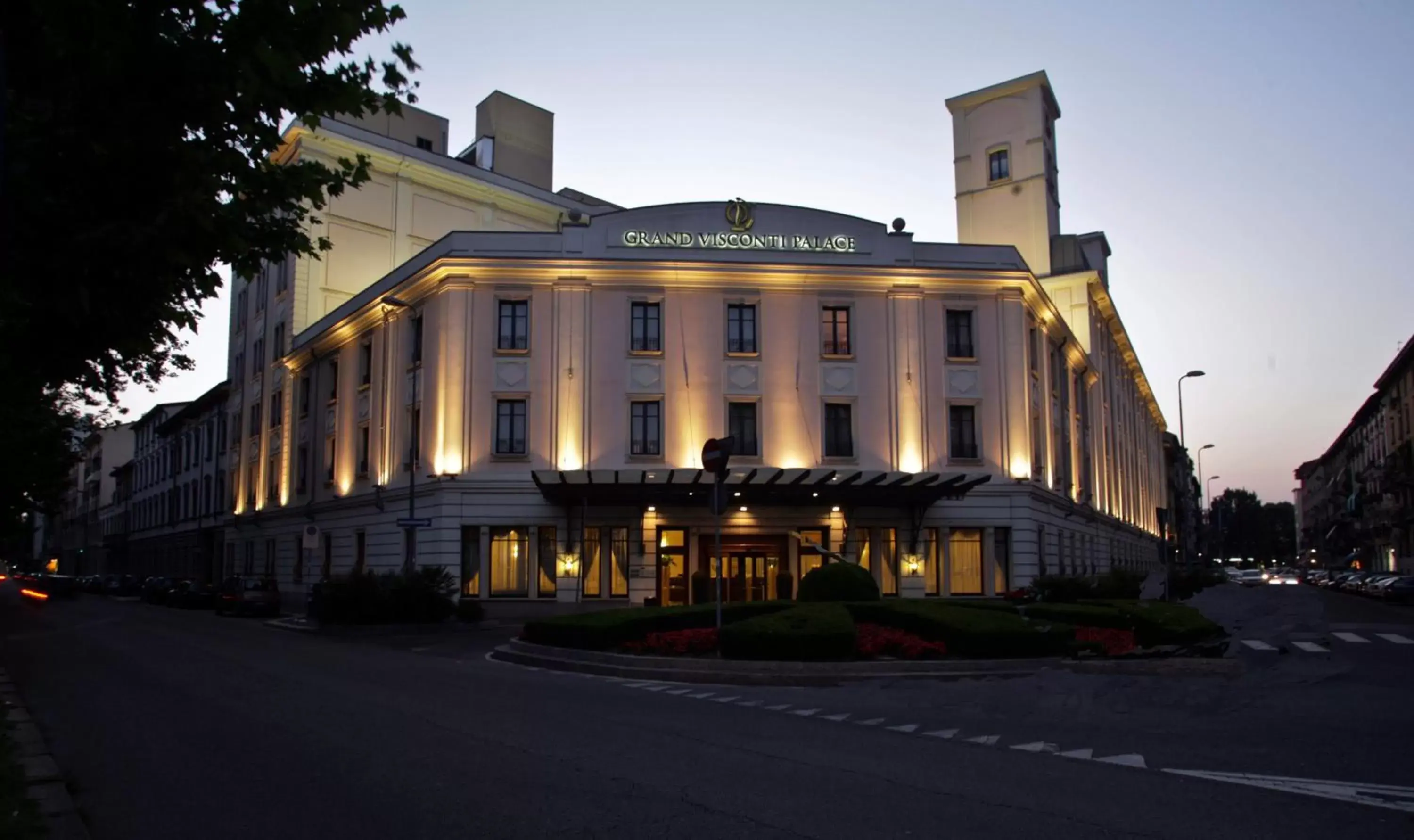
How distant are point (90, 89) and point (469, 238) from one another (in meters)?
29.2

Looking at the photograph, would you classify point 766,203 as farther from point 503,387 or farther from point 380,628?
point 380,628

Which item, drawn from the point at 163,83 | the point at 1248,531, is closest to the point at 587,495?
the point at 163,83

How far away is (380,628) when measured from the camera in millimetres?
29719

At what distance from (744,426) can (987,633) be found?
1901cm

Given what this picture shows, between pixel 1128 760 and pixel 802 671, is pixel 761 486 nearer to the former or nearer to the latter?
pixel 802 671

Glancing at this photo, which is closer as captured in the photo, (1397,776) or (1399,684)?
(1397,776)

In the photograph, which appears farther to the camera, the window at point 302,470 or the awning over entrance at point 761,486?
the window at point 302,470

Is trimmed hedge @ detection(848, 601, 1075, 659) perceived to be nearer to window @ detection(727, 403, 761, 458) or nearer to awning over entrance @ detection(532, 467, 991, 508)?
awning over entrance @ detection(532, 467, 991, 508)

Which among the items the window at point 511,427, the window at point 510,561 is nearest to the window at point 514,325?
the window at point 511,427

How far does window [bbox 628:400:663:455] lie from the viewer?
3625 centimetres

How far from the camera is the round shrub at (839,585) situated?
23734 millimetres

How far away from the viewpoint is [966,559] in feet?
122

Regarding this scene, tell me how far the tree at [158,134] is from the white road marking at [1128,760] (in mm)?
8763

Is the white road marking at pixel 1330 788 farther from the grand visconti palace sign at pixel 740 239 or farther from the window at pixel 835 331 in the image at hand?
the grand visconti palace sign at pixel 740 239
